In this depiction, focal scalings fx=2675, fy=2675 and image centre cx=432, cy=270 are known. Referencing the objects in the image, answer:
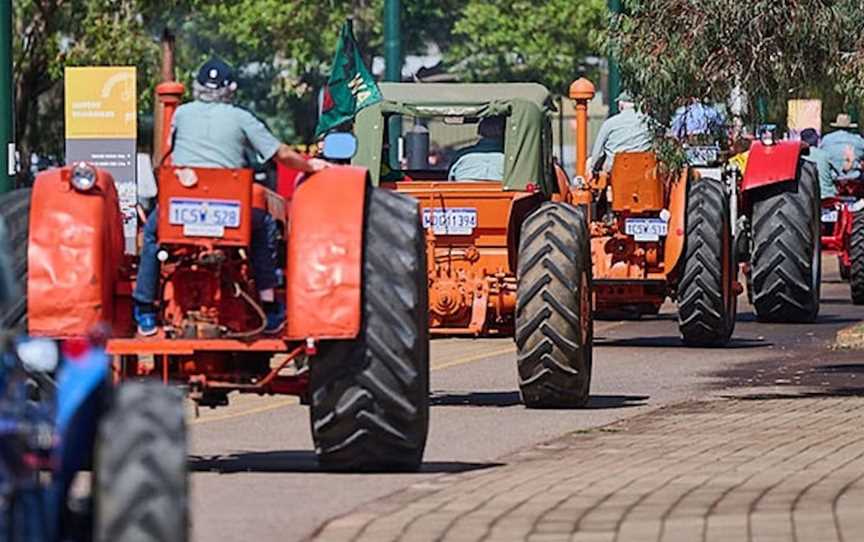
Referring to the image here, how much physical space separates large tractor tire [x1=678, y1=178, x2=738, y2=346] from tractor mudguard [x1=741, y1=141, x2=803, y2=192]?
244 centimetres

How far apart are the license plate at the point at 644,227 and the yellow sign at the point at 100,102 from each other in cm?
576

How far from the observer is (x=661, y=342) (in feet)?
79.8

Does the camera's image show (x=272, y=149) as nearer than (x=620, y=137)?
Yes

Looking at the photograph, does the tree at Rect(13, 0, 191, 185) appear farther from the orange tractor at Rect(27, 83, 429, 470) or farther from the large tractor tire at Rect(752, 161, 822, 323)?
the orange tractor at Rect(27, 83, 429, 470)

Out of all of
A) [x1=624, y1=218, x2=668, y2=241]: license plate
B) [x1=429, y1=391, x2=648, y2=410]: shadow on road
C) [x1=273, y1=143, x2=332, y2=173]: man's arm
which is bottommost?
[x1=429, y1=391, x2=648, y2=410]: shadow on road

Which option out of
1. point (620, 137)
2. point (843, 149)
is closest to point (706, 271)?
point (620, 137)

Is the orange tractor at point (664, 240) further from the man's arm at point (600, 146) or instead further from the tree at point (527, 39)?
the tree at point (527, 39)

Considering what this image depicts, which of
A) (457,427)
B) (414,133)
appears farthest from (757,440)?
(414,133)

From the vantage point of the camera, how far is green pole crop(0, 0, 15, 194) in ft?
78.9

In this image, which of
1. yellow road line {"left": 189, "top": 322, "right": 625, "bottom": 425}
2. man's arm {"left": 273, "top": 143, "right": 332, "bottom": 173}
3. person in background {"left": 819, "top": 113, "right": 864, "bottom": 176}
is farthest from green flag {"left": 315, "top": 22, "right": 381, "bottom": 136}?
man's arm {"left": 273, "top": 143, "right": 332, "bottom": 173}

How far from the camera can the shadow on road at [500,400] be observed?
57.9ft

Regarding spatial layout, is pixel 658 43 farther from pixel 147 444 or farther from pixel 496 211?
pixel 147 444

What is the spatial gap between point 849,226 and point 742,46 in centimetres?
1312

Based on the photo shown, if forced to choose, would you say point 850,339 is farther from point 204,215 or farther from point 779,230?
point 204,215
